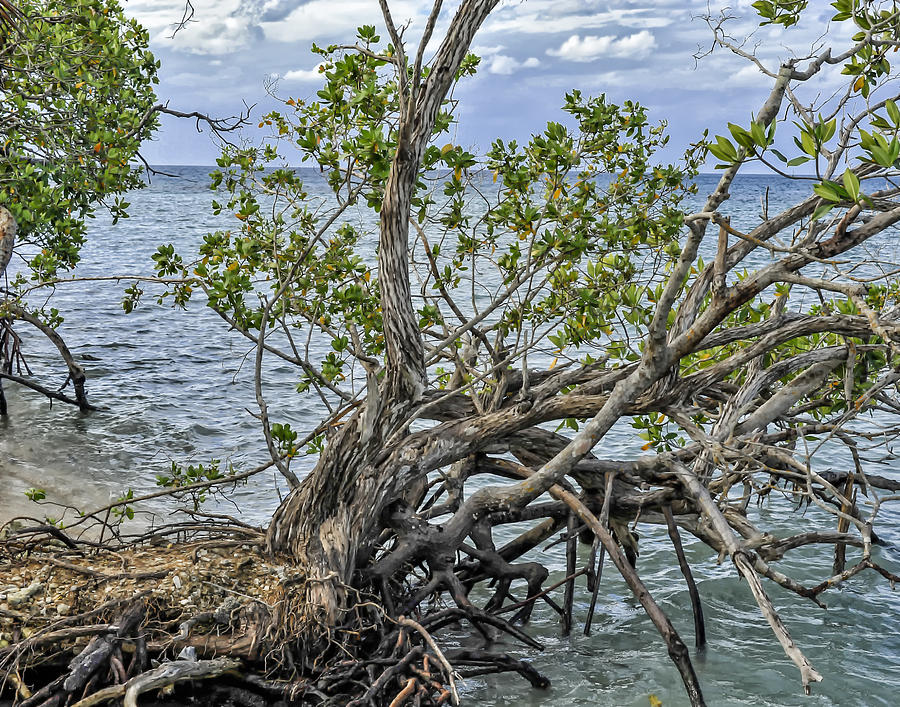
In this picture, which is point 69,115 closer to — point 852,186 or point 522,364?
point 522,364

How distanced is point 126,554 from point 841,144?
4.40m

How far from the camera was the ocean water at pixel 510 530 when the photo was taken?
18.6 ft

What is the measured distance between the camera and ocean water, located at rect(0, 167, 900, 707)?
566 cm

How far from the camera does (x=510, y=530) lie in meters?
8.59

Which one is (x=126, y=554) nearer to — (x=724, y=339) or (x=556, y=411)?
(x=556, y=411)

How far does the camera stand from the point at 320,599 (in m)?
4.29

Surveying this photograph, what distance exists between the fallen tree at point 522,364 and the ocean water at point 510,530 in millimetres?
512

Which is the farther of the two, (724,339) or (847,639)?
(847,639)

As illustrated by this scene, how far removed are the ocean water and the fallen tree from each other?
51 centimetres

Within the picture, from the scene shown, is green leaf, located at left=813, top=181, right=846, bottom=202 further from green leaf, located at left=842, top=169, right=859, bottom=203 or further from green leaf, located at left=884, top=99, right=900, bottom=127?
green leaf, located at left=884, top=99, right=900, bottom=127

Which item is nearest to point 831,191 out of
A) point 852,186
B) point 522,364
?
point 852,186

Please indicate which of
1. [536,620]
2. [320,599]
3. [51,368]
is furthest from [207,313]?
[320,599]

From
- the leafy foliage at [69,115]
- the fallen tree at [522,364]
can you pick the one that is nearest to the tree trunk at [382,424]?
the fallen tree at [522,364]

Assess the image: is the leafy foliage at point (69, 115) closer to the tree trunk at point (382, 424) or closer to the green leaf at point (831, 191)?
the tree trunk at point (382, 424)
